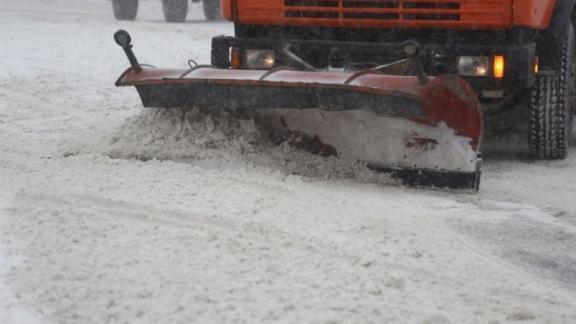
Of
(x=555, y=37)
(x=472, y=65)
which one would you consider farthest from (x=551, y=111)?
(x=472, y=65)

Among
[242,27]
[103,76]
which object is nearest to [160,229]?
[242,27]

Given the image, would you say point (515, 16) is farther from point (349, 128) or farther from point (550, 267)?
point (550, 267)

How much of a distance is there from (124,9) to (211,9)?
181cm

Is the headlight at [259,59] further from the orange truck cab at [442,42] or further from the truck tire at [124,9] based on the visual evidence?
the truck tire at [124,9]

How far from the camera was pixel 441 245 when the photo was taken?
4.65m

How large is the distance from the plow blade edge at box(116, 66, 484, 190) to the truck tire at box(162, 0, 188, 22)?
48.8 ft

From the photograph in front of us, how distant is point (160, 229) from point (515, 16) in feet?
9.51

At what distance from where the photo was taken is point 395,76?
5828mm

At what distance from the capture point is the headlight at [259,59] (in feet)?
23.1

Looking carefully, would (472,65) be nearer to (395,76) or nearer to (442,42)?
(442,42)

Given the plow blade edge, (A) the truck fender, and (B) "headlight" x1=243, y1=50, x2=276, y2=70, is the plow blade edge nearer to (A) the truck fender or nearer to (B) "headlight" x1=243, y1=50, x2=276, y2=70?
(B) "headlight" x1=243, y1=50, x2=276, y2=70

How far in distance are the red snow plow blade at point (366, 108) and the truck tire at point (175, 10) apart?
586 inches

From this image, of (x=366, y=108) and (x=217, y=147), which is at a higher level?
(x=366, y=108)

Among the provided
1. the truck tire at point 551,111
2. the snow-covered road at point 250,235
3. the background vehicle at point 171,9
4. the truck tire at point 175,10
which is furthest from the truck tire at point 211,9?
the truck tire at point 551,111
